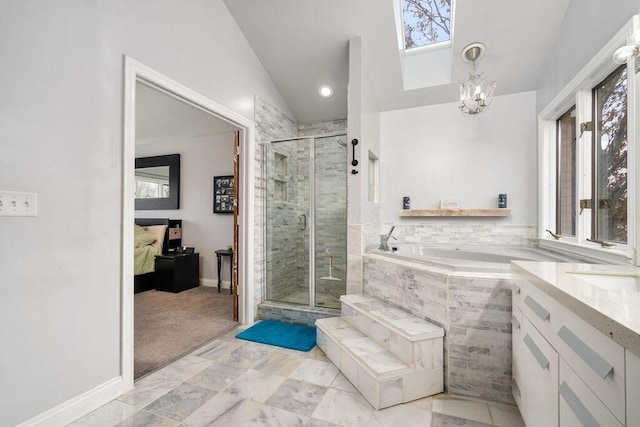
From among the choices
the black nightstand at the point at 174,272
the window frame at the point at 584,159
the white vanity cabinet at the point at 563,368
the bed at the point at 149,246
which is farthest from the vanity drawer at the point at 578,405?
the bed at the point at 149,246

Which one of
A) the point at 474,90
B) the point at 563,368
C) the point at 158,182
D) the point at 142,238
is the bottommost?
the point at 563,368

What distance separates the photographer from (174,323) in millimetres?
2893

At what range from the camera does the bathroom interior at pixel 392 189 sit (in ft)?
4.24

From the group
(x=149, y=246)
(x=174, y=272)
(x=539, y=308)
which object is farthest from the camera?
(x=149, y=246)

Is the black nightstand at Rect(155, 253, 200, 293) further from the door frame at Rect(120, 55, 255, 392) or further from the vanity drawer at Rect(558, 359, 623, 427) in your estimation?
the vanity drawer at Rect(558, 359, 623, 427)

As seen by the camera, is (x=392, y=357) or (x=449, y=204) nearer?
(x=392, y=357)

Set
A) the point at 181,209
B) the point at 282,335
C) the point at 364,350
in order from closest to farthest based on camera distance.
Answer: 1. the point at 364,350
2. the point at 282,335
3. the point at 181,209

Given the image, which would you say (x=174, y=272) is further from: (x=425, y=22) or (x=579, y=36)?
(x=579, y=36)

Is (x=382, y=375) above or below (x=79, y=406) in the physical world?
above

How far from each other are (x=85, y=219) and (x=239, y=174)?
153 cm

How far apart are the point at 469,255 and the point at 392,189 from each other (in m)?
1.18

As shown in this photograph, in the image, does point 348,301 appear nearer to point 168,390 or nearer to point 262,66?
point 168,390

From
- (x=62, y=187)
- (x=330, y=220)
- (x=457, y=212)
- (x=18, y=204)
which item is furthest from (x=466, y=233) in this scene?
(x=18, y=204)

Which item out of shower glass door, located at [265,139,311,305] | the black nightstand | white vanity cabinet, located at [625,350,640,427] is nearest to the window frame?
white vanity cabinet, located at [625,350,640,427]
